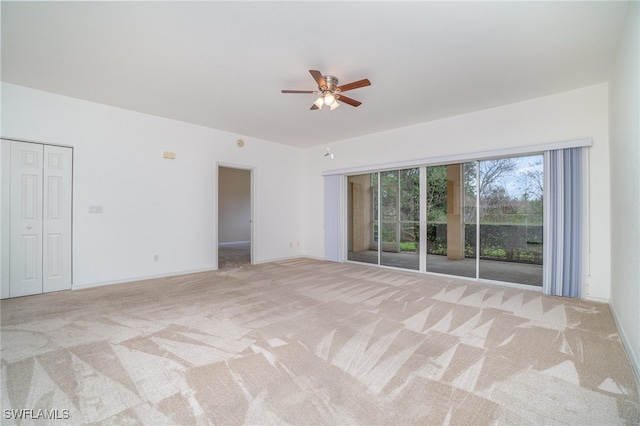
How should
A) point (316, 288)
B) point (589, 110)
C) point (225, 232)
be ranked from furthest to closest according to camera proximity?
point (225, 232)
point (316, 288)
point (589, 110)

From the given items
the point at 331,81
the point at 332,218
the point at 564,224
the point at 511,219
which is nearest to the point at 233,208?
the point at 332,218

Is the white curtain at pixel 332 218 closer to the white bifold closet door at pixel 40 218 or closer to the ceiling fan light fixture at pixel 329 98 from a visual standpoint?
the ceiling fan light fixture at pixel 329 98

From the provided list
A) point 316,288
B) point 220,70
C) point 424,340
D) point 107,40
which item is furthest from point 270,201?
point 424,340

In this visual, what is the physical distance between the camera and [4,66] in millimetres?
3232

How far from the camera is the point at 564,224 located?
12.6 ft

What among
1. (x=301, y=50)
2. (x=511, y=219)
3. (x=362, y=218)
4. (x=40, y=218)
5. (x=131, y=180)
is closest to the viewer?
(x=301, y=50)

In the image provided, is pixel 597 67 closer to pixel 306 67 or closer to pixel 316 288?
A: pixel 306 67

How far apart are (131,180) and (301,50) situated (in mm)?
3749

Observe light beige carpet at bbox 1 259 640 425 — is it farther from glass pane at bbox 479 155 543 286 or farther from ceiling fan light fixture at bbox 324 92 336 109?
ceiling fan light fixture at bbox 324 92 336 109

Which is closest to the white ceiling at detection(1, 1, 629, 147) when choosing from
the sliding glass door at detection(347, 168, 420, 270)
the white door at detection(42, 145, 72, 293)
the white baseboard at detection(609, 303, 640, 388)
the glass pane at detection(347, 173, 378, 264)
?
the white door at detection(42, 145, 72, 293)

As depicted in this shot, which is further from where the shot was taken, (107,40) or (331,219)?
(331,219)

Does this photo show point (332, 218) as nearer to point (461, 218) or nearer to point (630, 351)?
point (461, 218)

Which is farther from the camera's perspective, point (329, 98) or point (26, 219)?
point (26, 219)

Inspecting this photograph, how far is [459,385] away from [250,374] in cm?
150
